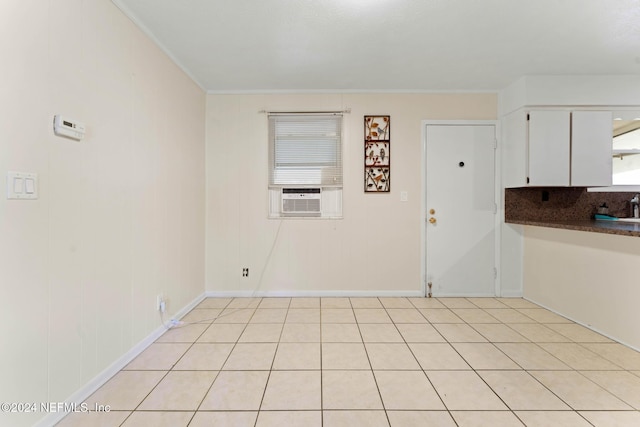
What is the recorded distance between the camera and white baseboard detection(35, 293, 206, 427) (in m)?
1.44

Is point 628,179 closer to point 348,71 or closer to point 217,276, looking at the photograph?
point 348,71

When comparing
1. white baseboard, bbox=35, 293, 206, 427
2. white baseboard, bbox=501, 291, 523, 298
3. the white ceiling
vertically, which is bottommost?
white baseboard, bbox=35, 293, 206, 427

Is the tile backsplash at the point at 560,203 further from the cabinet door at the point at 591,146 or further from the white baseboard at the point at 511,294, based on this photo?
the white baseboard at the point at 511,294

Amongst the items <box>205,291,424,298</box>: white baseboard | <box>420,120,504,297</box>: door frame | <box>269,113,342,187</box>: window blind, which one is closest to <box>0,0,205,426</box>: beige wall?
<box>205,291,424,298</box>: white baseboard

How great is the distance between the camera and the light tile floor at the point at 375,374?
5.00 ft

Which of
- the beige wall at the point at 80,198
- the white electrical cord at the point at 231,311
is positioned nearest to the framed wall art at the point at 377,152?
the white electrical cord at the point at 231,311

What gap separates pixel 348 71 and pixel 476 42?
3.79 ft

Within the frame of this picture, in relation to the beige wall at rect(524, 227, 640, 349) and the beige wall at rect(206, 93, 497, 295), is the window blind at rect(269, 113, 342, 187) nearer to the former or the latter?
the beige wall at rect(206, 93, 497, 295)

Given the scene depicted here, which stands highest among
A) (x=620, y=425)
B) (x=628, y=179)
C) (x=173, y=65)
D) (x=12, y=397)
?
(x=173, y=65)

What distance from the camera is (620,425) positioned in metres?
1.46

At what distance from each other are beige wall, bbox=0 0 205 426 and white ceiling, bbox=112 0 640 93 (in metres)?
0.41

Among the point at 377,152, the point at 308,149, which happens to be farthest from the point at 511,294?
the point at 308,149

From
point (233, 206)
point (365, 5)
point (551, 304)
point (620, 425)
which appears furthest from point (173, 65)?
point (551, 304)

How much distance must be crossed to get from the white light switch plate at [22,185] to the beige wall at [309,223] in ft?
6.87
